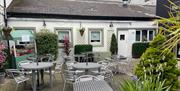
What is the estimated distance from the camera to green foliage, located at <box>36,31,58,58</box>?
10117 mm

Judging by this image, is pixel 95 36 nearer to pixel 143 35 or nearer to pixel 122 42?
pixel 122 42

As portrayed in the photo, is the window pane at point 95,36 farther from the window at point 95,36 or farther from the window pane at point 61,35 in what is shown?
the window pane at point 61,35

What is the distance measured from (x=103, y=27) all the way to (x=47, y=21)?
4178mm

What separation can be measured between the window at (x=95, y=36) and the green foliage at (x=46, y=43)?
3.05 meters

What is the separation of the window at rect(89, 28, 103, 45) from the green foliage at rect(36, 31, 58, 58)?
3.05 m

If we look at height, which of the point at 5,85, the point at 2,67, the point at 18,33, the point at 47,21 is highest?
the point at 47,21

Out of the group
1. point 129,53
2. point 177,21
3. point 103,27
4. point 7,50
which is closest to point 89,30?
point 103,27

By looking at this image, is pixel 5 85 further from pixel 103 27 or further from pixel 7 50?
pixel 103 27

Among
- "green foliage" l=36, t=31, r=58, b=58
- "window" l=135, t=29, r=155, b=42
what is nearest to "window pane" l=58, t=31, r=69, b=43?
"green foliage" l=36, t=31, r=58, b=58

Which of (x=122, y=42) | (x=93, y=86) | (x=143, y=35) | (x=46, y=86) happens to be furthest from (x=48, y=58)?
Result: (x=143, y=35)

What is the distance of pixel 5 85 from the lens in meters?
6.71

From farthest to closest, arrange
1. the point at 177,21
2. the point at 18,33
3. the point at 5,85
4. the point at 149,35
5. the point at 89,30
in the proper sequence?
the point at 149,35 < the point at 89,30 < the point at 18,33 < the point at 5,85 < the point at 177,21

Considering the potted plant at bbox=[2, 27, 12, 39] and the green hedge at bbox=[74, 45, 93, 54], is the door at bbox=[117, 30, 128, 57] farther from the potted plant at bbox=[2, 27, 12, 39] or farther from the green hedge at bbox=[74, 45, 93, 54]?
the potted plant at bbox=[2, 27, 12, 39]

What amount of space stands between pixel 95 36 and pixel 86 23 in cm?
126
